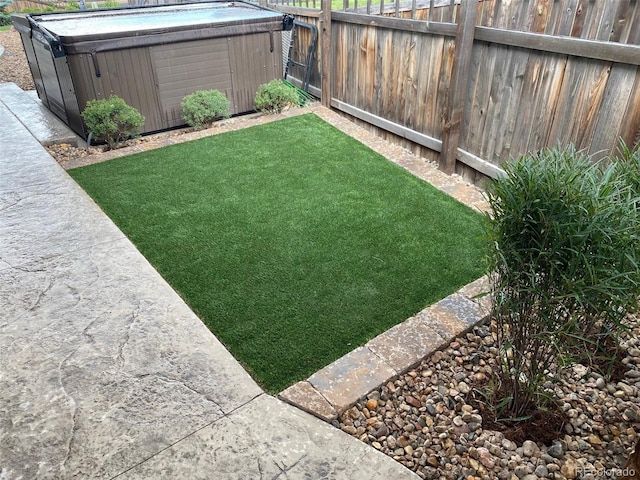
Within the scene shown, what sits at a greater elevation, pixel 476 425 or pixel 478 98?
pixel 478 98

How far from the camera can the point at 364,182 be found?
173 inches

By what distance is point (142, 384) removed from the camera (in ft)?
7.53

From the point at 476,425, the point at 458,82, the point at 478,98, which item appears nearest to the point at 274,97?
the point at 458,82

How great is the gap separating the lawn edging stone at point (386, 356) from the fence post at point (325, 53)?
389 centimetres

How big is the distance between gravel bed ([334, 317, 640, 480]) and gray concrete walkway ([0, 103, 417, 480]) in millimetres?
176

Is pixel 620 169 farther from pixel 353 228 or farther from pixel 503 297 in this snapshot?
pixel 353 228

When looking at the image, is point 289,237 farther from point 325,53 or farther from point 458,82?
point 325,53

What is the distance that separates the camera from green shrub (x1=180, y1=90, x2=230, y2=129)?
18.1 feet

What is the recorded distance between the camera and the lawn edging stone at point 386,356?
2.24 meters

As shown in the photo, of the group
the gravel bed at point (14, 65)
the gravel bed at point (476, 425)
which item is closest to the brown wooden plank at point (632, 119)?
the gravel bed at point (476, 425)

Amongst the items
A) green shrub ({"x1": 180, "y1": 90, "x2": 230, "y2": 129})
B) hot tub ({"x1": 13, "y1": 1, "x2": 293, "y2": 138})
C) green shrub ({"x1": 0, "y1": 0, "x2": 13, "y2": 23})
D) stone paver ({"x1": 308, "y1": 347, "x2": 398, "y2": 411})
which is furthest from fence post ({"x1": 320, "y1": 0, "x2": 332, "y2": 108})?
green shrub ({"x1": 0, "y1": 0, "x2": 13, "y2": 23})

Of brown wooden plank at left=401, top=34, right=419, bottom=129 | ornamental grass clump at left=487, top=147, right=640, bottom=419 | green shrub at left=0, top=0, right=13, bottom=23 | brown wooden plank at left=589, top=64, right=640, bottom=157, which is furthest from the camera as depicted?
green shrub at left=0, top=0, right=13, bottom=23

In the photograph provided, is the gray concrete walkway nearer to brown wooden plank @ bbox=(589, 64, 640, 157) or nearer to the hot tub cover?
brown wooden plank @ bbox=(589, 64, 640, 157)

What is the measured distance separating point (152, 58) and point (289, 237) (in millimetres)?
3140
